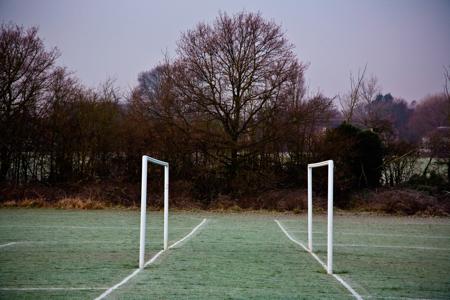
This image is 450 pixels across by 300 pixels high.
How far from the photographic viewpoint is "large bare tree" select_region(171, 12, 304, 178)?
2047 cm

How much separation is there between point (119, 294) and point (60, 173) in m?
17.4

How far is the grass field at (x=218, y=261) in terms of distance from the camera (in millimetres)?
6359

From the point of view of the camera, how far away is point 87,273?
744 cm

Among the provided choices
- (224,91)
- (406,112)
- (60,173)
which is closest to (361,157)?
(224,91)

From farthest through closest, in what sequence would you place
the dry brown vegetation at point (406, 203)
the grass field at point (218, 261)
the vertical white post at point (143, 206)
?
the dry brown vegetation at point (406, 203) < the vertical white post at point (143, 206) < the grass field at point (218, 261)

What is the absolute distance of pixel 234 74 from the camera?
67.9 feet

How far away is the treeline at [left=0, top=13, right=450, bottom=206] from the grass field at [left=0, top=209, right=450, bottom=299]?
17.0 ft

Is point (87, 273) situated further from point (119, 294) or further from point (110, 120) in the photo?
point (110, 120)

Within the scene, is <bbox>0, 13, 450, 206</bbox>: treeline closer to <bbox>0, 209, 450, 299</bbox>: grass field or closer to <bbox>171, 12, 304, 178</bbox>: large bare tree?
<bbox>171, 12, 304, 178</bbox>: large bare tree

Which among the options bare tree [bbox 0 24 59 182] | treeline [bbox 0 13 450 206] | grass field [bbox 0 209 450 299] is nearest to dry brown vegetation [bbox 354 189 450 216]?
treeline [bbox 0 13 450 206]

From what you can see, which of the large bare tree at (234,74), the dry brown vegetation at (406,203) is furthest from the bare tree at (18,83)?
the dry brown vegetation at (406,203)

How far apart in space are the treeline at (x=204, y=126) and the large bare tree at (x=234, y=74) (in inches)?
1.5

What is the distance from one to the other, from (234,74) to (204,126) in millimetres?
2289

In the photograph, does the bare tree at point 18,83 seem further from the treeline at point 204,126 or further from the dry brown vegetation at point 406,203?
the dry brown vegetation at point 406,203
